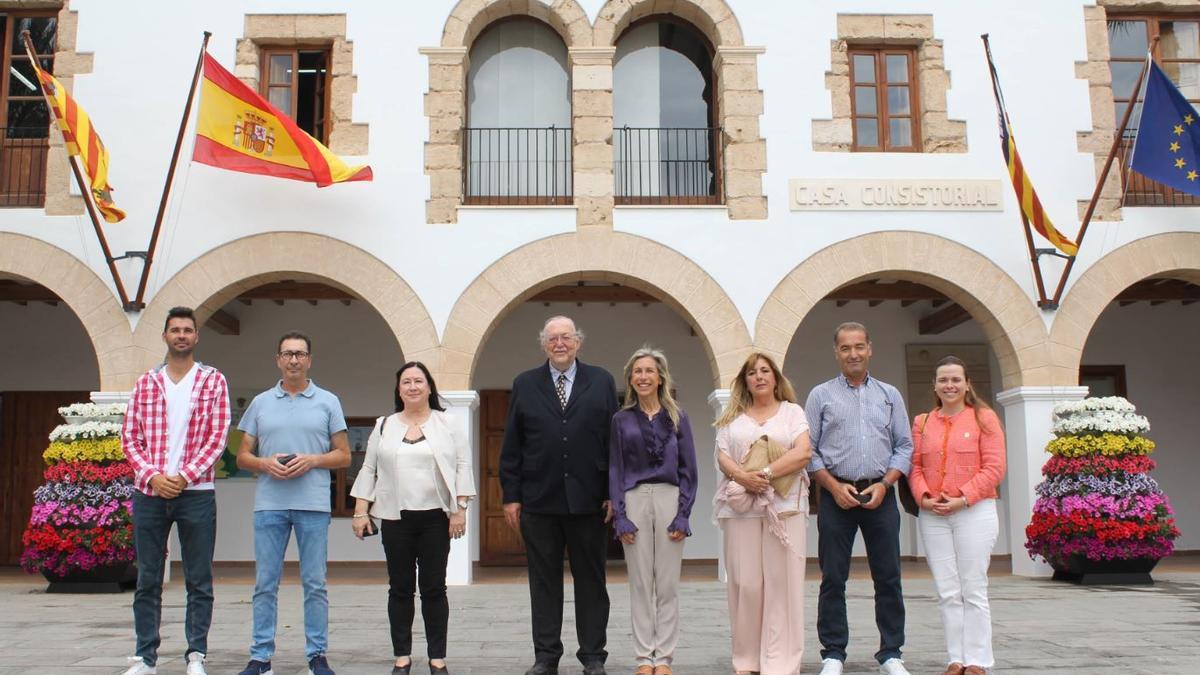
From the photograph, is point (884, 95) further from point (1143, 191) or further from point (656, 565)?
point (656, 565)

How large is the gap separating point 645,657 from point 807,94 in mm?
7044

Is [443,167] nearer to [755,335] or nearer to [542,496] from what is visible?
[755,335]

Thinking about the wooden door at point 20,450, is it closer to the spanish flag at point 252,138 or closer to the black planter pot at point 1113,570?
the spanish flag at point 252,138

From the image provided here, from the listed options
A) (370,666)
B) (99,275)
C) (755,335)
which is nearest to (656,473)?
(370,666)

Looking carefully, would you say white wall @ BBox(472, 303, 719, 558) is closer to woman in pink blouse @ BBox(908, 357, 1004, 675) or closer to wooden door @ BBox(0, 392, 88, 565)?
wooden door @ BBox(0, 392, 88, 565)

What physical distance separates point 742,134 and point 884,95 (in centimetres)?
161

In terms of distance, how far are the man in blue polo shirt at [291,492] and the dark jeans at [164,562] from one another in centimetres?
25

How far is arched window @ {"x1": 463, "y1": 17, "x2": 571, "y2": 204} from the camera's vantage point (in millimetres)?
11109

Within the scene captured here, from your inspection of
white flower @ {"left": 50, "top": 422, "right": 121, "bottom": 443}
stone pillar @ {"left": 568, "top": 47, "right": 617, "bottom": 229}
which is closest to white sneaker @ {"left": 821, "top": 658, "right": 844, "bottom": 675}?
stone pillar @ {"left": 568, "top": 47, "right": 617, "bottom": 229}

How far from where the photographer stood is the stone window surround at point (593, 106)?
1034cm

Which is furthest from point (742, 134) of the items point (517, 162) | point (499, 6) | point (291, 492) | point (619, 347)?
point (291, 492)

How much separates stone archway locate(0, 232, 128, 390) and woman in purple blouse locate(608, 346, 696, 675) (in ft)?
22.1

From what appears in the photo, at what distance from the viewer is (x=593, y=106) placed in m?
10.4

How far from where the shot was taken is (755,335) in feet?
33.5
